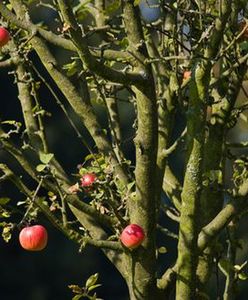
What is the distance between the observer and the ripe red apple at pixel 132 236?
7.42ft

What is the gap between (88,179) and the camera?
2.44 m

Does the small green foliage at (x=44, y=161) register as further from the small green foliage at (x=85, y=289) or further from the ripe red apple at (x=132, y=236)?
the small green foliage at (x=85, y=289)

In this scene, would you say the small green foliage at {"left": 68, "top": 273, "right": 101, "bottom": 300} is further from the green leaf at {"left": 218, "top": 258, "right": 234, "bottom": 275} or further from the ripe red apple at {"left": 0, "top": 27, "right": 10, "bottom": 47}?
the ripe red apple at {"left": 0, "top": 27, "right": 10, "bottom": 47}

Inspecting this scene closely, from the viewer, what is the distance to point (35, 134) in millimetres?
2666

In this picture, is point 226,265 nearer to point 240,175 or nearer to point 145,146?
point 240,175

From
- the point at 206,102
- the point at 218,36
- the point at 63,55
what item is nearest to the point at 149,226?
the point at 206,102

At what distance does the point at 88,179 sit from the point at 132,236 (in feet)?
0.84

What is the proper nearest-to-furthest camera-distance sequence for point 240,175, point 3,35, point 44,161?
point 44,161 → point 3,35 → point 240,175

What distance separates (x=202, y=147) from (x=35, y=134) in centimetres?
60

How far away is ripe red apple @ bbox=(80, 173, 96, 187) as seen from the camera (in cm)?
243

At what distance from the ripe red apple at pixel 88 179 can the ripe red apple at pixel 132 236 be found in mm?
189

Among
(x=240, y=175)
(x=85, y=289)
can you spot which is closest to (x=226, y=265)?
(x=240, y=175)

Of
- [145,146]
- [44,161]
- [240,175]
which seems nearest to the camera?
[44,161]

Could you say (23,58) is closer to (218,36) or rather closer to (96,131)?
(96,131)
